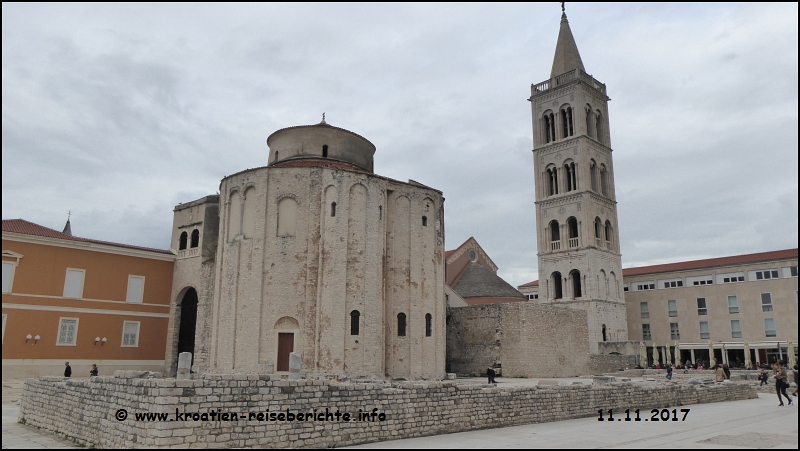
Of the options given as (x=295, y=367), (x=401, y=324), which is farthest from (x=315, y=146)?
(x=295, y=367)

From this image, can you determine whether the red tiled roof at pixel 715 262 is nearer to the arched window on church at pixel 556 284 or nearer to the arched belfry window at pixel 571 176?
the arched window on church at pixel 556 284

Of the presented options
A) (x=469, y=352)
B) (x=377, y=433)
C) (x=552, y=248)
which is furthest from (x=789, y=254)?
(x=377, y=433)

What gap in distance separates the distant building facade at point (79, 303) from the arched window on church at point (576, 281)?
2927 centimetres

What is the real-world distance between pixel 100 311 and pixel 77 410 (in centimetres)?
1763

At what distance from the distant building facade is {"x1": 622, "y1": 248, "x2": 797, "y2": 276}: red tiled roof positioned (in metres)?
39.9

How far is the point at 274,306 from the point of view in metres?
24.3

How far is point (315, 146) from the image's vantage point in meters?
28.7

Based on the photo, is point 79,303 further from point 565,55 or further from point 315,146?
point 565,55

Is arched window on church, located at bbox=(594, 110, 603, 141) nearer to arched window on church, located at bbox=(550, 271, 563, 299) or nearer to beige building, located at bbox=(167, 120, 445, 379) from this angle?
arched window on church, located at bbox=(550, 271, 563, 299)

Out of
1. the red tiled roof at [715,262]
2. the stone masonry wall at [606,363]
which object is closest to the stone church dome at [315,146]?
the stone masonry wall at [606,363]

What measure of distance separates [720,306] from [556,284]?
12628 mm

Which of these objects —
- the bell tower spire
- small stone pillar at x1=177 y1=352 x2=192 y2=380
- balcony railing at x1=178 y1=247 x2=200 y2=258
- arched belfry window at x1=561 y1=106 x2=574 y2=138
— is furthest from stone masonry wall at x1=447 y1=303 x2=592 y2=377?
the bell tower spire

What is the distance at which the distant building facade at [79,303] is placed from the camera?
81.6 feet

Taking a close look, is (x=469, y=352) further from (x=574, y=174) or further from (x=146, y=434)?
(x=146, y=434)
